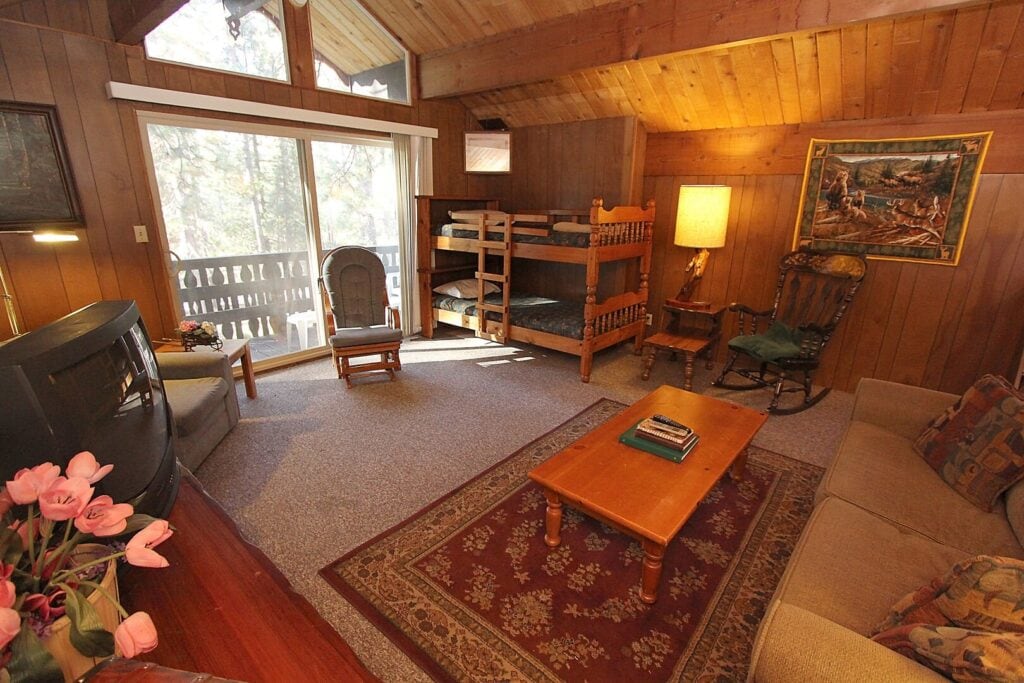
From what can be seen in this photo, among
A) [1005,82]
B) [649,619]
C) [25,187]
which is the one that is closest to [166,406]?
[649,619]

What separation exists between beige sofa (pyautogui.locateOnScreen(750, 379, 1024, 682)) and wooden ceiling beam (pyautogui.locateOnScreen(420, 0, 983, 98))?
6.44ft

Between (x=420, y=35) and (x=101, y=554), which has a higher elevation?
(x=420, y=35)

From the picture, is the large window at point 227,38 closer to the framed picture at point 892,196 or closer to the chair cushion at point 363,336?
the chair cushion at point 363,336

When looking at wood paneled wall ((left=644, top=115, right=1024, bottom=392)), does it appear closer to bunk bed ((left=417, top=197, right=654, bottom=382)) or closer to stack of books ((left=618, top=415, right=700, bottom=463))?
bunk bed ((left=417, top=197, right=654, bottom=382))

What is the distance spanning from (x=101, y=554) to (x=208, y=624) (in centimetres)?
27

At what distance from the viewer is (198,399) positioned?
245 cm

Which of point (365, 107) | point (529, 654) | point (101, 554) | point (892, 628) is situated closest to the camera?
point (101, 554)

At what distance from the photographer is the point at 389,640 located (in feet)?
5.20

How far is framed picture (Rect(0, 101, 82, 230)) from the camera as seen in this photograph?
2.60 m

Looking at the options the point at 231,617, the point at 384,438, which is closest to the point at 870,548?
the point at 231,617

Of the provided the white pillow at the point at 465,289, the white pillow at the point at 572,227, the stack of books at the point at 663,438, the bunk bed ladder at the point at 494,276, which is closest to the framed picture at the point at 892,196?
the white pillow at the point at 572,227

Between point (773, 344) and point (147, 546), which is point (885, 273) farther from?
point (147, 546)

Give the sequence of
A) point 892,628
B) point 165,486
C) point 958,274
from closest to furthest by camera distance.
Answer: point 892,628 < point 165,486 < point 958,274

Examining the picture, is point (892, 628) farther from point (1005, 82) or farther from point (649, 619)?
point (1005, 82)
